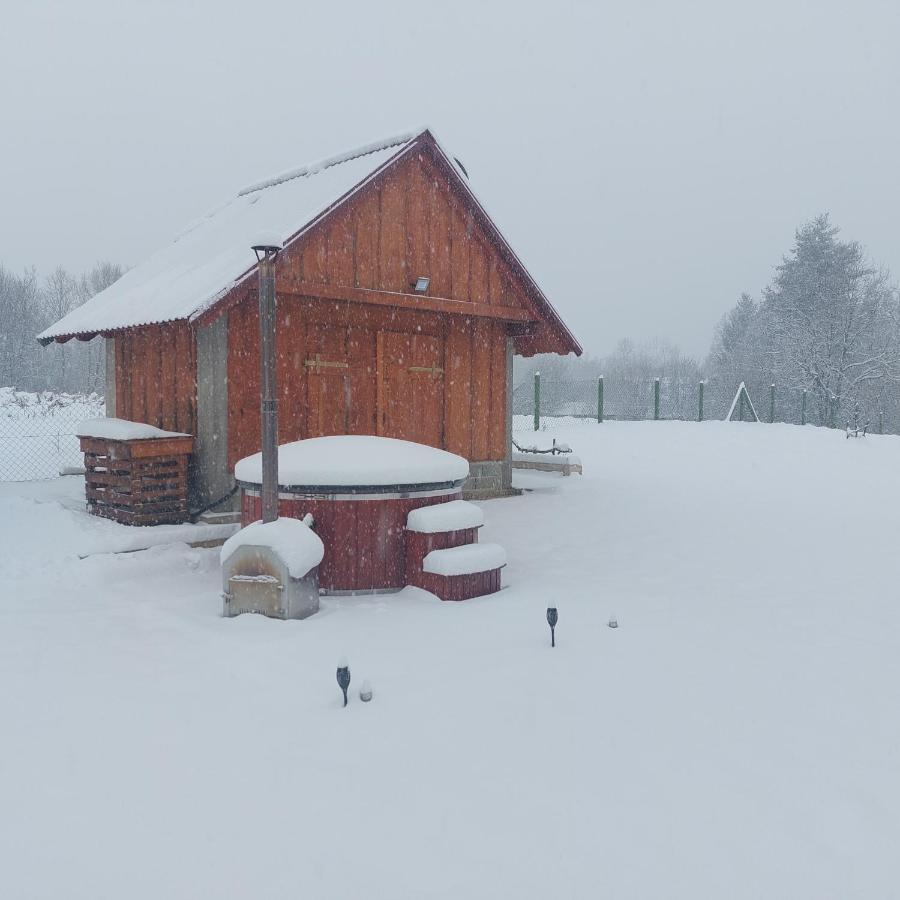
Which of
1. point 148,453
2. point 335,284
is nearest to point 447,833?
point 148,453

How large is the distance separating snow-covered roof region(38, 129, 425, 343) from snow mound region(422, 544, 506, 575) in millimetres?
3754

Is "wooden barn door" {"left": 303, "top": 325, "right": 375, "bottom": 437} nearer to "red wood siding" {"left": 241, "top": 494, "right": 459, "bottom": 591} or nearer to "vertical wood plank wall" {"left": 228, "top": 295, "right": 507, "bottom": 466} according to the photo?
"vertical wood plank wall" {"left": 228, "top": 295, "right": 507, "bottom": 466}

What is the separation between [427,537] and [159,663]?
8.76 feet

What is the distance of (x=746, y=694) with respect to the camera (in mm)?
4820

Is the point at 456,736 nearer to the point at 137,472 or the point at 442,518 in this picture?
the point at 442,518

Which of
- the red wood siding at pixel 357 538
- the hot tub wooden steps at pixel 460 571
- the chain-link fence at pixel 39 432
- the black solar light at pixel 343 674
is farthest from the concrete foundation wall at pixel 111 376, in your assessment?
the black solar light at pixel 343 674

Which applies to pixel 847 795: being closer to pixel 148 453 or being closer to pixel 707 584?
pixel 707 584

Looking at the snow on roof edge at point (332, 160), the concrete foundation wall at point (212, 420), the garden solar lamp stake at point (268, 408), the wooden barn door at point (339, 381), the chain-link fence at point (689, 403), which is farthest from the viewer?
the chain-link fence at point (689, 403)

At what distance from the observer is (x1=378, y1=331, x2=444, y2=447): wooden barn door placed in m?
11.4

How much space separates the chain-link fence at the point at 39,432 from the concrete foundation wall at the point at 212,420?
5.78 meters

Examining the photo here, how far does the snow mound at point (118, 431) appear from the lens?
923 cm

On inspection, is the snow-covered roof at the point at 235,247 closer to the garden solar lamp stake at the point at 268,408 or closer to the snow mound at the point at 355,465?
the garden solar lamp stake at the point at 268,408

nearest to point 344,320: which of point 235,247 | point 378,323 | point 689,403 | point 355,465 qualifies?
point 378,323

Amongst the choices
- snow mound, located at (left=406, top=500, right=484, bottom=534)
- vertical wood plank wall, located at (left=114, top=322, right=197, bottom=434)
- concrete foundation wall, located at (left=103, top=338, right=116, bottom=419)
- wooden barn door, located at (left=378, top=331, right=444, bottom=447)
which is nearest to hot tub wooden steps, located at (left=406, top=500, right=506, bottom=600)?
snow mound, located at (left=406, top=500, right=484, bottom=534)
